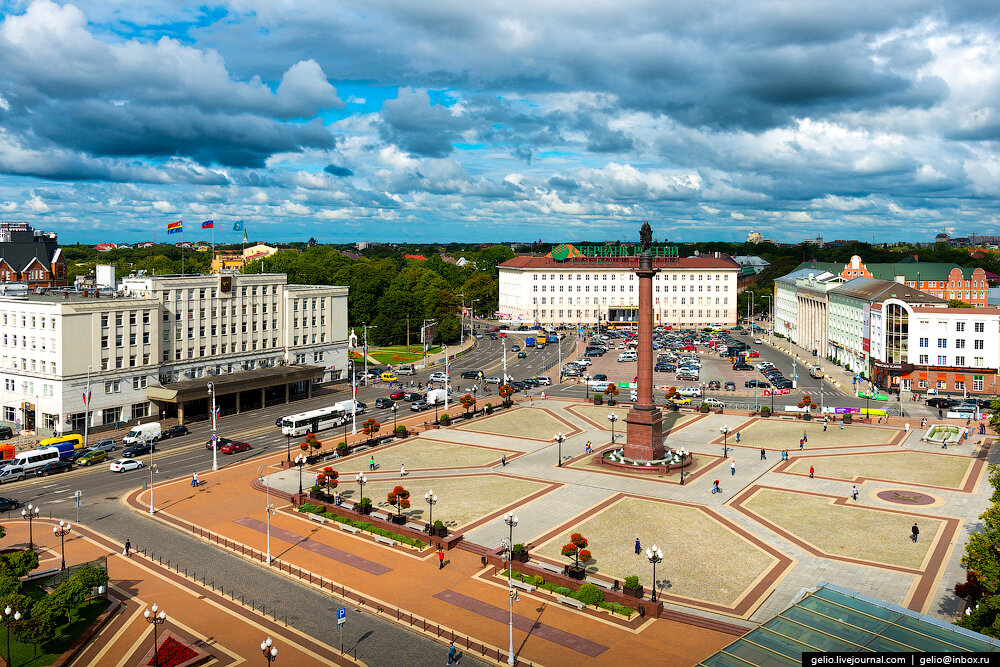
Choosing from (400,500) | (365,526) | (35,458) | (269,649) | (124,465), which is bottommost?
(365,526)

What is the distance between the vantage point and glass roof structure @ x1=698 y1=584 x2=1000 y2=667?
2517cm

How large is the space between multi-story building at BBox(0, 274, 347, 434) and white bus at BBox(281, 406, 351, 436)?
39.3ft

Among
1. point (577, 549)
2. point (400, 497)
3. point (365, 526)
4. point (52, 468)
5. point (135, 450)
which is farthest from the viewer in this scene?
point (135, 450)

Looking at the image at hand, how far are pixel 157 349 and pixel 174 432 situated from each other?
12.4 meters

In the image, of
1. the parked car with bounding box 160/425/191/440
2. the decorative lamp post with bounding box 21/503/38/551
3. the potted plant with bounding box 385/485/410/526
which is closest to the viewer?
the decorative lamp post with bounding box 21/503/38/551

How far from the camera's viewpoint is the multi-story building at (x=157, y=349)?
264 ft

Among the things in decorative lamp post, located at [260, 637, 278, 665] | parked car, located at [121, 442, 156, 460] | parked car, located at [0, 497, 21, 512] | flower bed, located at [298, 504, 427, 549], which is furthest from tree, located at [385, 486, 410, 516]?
parked car, located at [121, 442, 156, 460]

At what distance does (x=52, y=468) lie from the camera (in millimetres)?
67938

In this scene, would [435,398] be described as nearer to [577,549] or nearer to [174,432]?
[174,432]

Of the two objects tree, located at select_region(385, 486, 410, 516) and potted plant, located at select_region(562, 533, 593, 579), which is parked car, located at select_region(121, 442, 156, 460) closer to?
tree, located at select_region(385, 486, 410, 516)

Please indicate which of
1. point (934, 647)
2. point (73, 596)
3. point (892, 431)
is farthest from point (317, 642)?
point (892, 431)

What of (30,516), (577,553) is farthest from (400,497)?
(30,516)

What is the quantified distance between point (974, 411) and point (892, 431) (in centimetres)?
1632

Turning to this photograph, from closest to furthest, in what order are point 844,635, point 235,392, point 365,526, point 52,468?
point 844,635 < point 365,526 < point 52,468 < point 235,392
